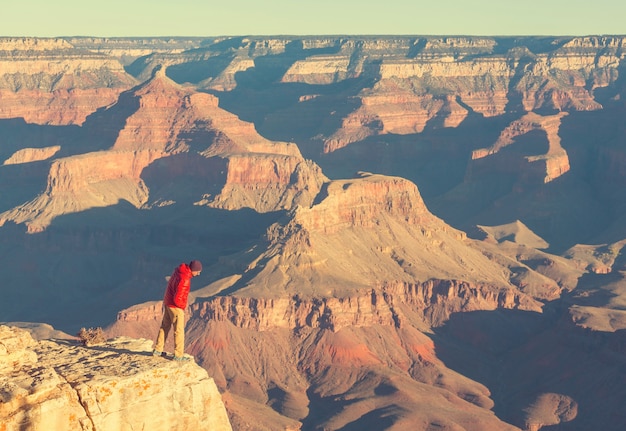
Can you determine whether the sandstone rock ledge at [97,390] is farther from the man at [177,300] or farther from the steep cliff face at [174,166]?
the steep cliff face at [174,166]

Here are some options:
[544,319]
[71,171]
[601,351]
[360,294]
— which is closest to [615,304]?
[544,319]

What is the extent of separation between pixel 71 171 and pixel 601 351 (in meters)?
85.5

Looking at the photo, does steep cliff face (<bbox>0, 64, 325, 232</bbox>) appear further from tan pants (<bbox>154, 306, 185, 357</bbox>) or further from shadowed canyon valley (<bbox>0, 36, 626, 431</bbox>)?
tan pants (<bbox>154, 306, 185, 357</bbox>)

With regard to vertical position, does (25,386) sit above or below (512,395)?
above

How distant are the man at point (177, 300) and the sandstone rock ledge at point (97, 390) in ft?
2.42

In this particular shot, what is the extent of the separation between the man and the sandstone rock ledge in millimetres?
739

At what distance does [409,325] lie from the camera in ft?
387

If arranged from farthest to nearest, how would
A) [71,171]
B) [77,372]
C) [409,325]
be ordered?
1. [71,171]
2. [409,325]
3. [77,372]

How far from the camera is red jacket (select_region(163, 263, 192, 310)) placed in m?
27.2

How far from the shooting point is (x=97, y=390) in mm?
23859

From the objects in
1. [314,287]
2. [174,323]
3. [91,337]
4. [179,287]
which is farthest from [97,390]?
[314,287]

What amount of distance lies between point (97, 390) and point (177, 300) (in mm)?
4119

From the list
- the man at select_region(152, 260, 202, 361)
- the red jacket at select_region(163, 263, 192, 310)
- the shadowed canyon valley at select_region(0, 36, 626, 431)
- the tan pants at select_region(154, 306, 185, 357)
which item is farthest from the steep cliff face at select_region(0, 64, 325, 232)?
the red jacket at select_region(163, 263, 192, 310)

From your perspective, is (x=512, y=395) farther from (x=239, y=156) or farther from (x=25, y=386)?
(x=25, y=386)
